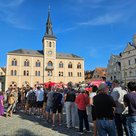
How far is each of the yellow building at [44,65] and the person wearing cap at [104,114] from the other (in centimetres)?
6224

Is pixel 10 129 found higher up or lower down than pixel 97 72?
lower down

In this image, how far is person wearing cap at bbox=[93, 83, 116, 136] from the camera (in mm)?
5453

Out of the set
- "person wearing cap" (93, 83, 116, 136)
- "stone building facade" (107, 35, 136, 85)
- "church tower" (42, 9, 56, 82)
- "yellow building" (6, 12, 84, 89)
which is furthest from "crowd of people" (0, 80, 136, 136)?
"church tower" (42, 9, 56, 82)

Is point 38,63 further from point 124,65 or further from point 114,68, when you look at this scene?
point 124,65

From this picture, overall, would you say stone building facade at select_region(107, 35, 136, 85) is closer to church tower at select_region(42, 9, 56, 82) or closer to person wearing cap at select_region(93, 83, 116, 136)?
church tower at select_region(42, 9, 56, 82)

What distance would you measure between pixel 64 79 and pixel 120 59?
19111mm

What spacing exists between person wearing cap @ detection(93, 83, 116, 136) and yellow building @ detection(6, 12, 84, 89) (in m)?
62.2

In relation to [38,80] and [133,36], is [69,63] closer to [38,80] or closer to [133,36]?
[38,80]

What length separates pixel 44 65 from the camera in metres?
68.9

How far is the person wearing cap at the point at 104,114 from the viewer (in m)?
5.45

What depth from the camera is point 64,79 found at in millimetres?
71500

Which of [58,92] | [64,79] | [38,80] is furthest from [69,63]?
[58,92]

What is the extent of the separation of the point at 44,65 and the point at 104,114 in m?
63.9

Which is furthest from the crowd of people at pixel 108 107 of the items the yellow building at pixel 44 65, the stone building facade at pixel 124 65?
the yellow building at pixel 44 65
